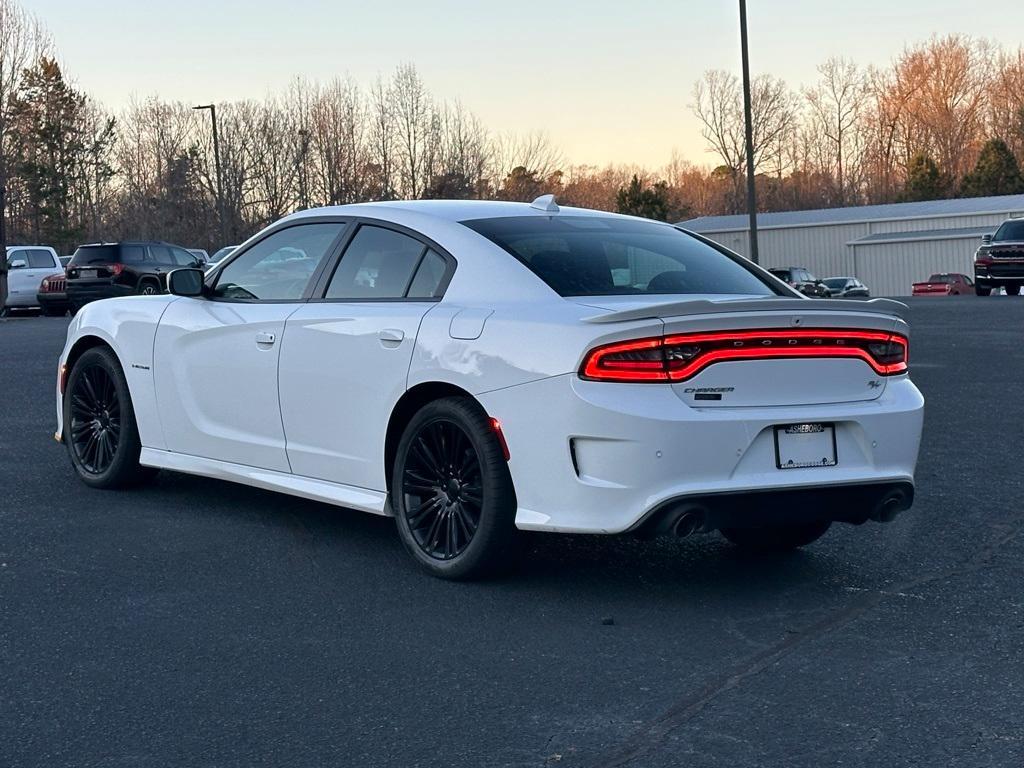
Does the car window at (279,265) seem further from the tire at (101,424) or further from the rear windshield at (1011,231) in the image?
the rear windshield at (1011,231)

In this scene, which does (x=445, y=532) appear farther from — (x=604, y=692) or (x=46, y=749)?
(x=46, y=749)

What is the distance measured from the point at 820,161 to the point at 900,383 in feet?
301

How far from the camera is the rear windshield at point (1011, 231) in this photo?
31.5 meters

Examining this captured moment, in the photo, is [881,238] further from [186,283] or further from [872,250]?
[186,283]

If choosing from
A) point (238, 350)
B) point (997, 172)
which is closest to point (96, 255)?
point (238, 350)

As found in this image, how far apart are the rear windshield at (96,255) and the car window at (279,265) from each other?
995 inches

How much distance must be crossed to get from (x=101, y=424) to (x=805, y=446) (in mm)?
4073

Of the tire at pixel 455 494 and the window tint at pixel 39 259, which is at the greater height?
the window tint at pixel 39 259

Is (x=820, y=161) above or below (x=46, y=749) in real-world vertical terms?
above

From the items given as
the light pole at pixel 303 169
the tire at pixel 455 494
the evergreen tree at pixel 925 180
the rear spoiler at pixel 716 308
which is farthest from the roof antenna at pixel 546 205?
the evergreen tree at pixel 925 180

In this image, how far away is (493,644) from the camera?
460cm

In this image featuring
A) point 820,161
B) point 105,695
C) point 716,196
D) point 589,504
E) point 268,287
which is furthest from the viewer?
point 716,196

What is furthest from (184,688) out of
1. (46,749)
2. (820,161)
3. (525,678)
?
(820,161)

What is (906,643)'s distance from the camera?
4.53 metres
